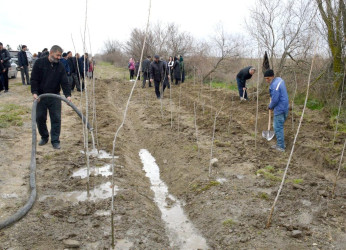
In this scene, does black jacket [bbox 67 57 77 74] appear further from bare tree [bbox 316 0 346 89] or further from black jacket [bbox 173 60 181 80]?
bare tree [bbox 316 0 346 89]

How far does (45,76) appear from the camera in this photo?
519cm

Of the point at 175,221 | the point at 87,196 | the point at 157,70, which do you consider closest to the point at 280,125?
the point at 175,221

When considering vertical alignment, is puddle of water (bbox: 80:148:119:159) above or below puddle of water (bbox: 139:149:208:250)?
above

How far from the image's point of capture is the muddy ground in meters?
3.05

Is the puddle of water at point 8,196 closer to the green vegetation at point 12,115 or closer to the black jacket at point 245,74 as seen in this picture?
the green vegetation at point 12,115

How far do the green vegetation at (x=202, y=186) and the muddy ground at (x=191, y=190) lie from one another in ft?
0.05

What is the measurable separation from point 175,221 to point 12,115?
5.97 metres

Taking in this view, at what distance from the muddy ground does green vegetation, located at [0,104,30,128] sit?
252 mm

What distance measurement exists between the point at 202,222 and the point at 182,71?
12935mm

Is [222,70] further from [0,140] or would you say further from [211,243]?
[211,243]

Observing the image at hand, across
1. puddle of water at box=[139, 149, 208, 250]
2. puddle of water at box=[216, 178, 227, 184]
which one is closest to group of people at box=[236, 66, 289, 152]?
puddle of water at box=[216, 178, 227, 184]

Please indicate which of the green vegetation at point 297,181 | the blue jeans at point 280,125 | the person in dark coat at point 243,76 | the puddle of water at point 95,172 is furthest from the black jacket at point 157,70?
the green vegetation at point 297,181

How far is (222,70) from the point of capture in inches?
684

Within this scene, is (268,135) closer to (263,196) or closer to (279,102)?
(279,102)
